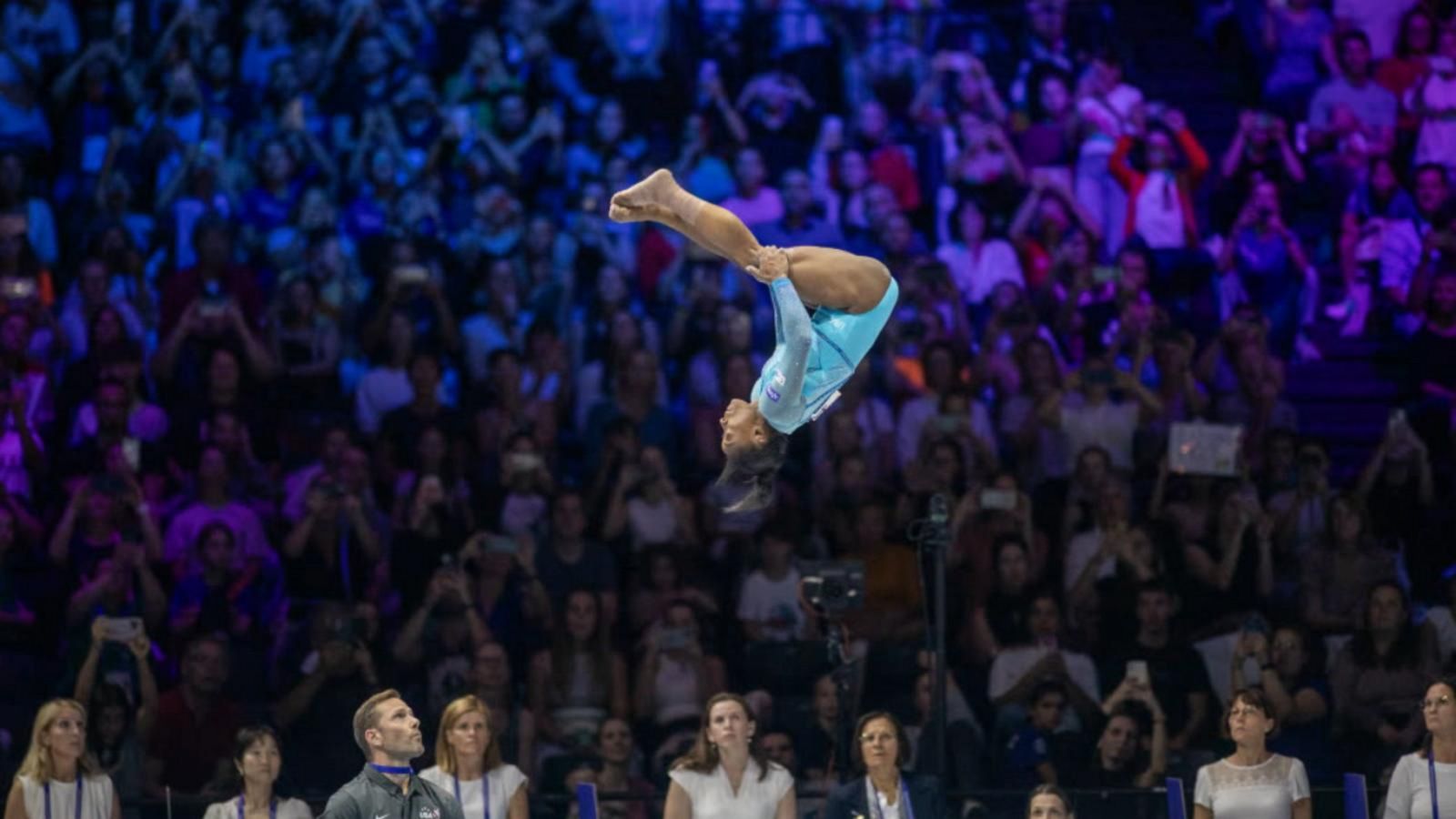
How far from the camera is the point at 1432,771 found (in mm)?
8586

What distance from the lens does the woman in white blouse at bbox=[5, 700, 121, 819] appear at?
28.0 ft

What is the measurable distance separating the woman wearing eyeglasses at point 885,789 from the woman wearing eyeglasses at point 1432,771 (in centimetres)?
182

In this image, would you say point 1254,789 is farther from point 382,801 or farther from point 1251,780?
Result: point 382,801

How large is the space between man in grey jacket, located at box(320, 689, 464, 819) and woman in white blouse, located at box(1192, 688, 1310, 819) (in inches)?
121

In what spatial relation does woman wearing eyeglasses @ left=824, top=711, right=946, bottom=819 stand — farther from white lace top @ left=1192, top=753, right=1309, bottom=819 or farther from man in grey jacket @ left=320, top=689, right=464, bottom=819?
man in grey jacket @ left=320, top=689, right=464, bottom=819

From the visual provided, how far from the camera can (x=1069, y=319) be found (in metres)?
12.3

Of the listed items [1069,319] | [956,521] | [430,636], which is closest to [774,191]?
[1069,319]

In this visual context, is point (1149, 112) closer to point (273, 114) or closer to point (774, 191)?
point (774, 191)

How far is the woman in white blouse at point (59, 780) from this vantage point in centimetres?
853

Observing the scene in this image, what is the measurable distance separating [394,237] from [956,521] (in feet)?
12.8

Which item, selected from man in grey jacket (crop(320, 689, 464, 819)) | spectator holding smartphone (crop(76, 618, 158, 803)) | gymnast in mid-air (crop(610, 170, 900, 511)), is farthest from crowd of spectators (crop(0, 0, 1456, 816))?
gymnast in mid-air (crop(610, 170, 900, 511))

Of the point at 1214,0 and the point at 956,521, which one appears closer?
the point at 956,521

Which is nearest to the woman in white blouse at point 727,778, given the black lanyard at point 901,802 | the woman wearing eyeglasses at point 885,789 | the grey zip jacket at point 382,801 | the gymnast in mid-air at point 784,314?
the woman wearing eyeglasses at point 885,789

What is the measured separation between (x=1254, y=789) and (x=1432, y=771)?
0.70 m
